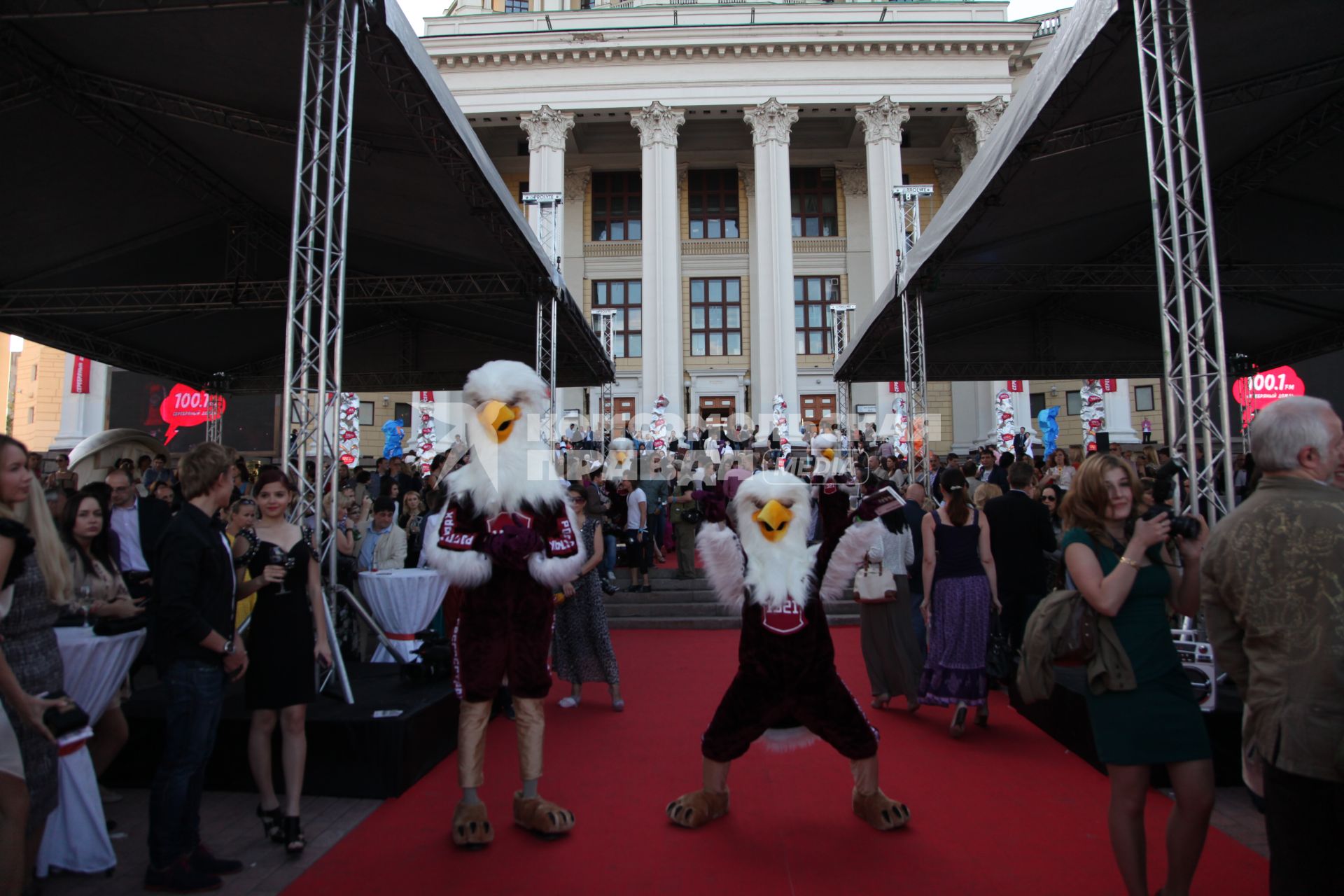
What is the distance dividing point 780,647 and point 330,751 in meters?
2.62

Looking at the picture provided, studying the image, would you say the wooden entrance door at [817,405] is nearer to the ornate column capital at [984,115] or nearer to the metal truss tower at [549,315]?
the ornate column capital at [984,115]

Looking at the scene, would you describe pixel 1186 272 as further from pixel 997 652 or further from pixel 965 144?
pixel 965 144

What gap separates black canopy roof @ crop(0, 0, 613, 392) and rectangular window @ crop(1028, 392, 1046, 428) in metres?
20.3

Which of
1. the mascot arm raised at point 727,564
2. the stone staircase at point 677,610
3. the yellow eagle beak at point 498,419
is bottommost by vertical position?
the stone staircase at point 677,610

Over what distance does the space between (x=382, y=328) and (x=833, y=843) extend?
1489 centimetres

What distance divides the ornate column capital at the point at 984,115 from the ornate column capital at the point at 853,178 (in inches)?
182

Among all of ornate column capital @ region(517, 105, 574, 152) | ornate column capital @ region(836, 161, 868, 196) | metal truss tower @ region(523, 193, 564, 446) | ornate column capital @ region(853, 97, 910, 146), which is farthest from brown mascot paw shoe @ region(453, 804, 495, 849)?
ornate column capital @ region(836, 161, 868, 196)

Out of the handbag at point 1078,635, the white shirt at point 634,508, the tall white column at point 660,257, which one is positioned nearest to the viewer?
the handbag at point 1078,635

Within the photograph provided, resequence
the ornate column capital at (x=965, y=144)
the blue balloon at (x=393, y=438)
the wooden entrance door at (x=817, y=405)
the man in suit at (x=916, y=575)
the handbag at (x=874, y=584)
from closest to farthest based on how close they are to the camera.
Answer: the handbag at (x=874, y=584) → the man in suit at (x=916, y=575) → the blue balloon at (x=393, y=438) → the ornate column capital at (x=965, y=144) → the wooden entrance door at (x=817, y=405)

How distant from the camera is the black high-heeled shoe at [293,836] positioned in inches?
140

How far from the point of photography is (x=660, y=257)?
1041 inches

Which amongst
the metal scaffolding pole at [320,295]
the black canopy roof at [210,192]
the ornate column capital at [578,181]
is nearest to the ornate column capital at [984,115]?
the ornate column capital at [578,181]

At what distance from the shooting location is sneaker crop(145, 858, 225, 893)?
319 centimetres

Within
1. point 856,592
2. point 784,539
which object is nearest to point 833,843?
point 784,539
